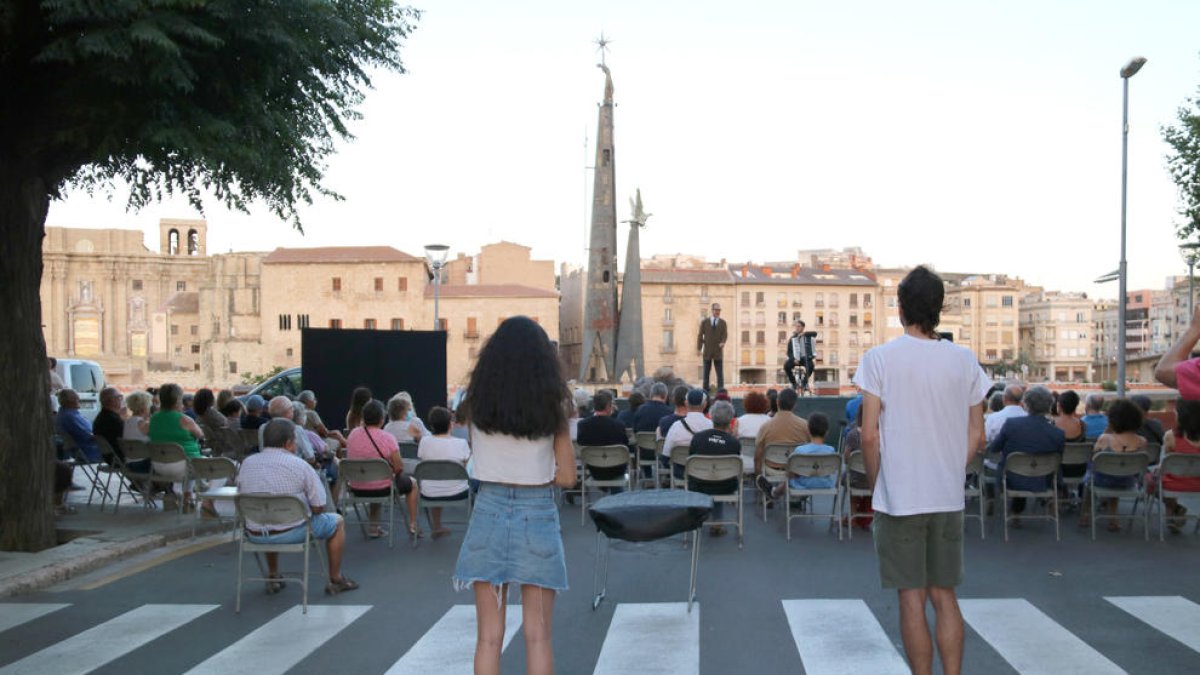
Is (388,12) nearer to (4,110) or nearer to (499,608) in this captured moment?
(4,110)

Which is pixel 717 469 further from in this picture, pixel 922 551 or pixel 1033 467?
pixel 922 551

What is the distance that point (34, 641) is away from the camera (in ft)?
21.6

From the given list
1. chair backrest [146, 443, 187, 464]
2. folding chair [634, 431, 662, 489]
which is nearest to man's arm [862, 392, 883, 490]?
folding chair [634, 431, 662, 489]

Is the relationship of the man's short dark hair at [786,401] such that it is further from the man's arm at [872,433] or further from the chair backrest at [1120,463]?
the man's arm at [872,433]

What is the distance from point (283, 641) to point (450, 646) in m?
Result: 1.04

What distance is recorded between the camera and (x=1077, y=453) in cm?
1062

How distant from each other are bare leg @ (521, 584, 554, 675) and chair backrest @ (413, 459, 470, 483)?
212 inches

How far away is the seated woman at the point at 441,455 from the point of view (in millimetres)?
10078

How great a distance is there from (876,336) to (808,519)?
299ft

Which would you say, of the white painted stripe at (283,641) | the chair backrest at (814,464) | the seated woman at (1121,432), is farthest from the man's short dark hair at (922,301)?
the seated woman at (1121,432)

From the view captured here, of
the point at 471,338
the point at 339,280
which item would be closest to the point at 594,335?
the point at 471,338

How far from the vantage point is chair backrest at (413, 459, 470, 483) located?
9.85 m

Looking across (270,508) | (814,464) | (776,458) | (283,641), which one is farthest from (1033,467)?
(283,641)

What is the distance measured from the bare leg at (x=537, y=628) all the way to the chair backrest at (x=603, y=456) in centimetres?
633
